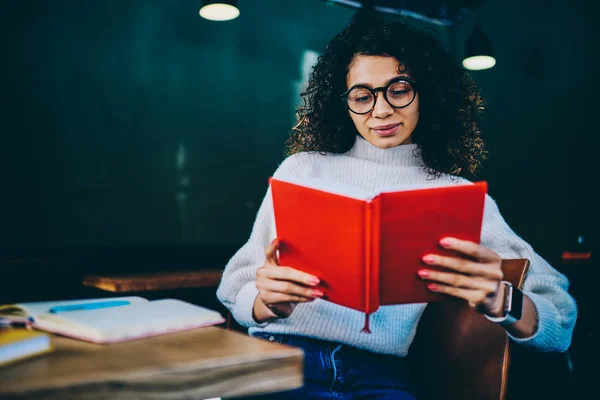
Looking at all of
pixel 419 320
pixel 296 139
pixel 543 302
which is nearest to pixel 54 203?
pixel 296 139

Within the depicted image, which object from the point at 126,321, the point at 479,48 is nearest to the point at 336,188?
the point at 126,321

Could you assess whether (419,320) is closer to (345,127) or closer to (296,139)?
(345,127)

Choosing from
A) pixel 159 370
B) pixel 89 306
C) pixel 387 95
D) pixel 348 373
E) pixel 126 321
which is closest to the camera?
pixel 159 370

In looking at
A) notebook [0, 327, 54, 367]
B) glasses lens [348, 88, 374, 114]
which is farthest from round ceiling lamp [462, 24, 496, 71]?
notebook [0, 327, 54, 367]

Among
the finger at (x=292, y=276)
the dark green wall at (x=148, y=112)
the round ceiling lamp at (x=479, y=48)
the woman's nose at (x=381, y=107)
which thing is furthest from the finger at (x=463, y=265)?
the round ceiling lamp at (x=479, y=48)

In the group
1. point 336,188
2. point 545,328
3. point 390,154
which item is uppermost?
point 390,154

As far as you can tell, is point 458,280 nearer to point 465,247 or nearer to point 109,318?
point 465,247

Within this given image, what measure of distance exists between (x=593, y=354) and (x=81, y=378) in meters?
3.04

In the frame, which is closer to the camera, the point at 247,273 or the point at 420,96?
the point at 247,273

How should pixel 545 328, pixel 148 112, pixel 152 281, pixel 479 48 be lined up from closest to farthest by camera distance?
1. pixel 545 328
2. pixel 152 281
3. pixel 148 112
4. pixel 479 48

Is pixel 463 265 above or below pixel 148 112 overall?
below

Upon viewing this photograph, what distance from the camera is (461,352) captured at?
1221 mm

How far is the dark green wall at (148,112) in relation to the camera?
3.08m

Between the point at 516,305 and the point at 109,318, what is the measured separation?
2.47 feet
